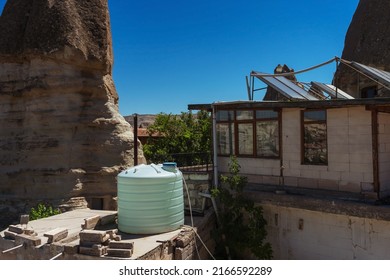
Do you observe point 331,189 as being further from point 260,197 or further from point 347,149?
point 260,197

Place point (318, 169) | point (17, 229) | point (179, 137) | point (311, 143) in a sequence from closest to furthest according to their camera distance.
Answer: point (17, 229), point (318, 169), point (311, 143), point (179, 137)

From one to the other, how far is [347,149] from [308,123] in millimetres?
1357

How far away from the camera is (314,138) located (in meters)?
10.5

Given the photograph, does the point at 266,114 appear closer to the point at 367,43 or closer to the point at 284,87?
the point at 284,87

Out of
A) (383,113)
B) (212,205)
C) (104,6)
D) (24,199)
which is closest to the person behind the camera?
(383,113)

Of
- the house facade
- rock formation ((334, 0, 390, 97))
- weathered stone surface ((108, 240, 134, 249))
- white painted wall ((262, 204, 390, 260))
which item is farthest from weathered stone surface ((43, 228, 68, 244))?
rock formation ((334, 0, 390, 97))

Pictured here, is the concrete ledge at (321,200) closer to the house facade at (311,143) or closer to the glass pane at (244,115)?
the house facade at (311,143)

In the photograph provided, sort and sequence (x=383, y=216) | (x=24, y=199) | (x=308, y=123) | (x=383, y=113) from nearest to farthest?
(x=383, y=216) → (x=383, y=113) → (x=308, y=123) → (x=24, y=199)

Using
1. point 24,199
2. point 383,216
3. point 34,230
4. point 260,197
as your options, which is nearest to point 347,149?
point 383,216

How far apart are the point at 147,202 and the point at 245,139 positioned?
14.1ft

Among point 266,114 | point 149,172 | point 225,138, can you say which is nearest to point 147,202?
point 149,172

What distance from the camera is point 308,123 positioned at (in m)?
10.6

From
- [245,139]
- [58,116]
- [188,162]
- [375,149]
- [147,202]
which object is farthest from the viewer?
[188,162]

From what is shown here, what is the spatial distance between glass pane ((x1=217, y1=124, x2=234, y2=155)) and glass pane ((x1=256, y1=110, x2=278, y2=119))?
111 centimetres
